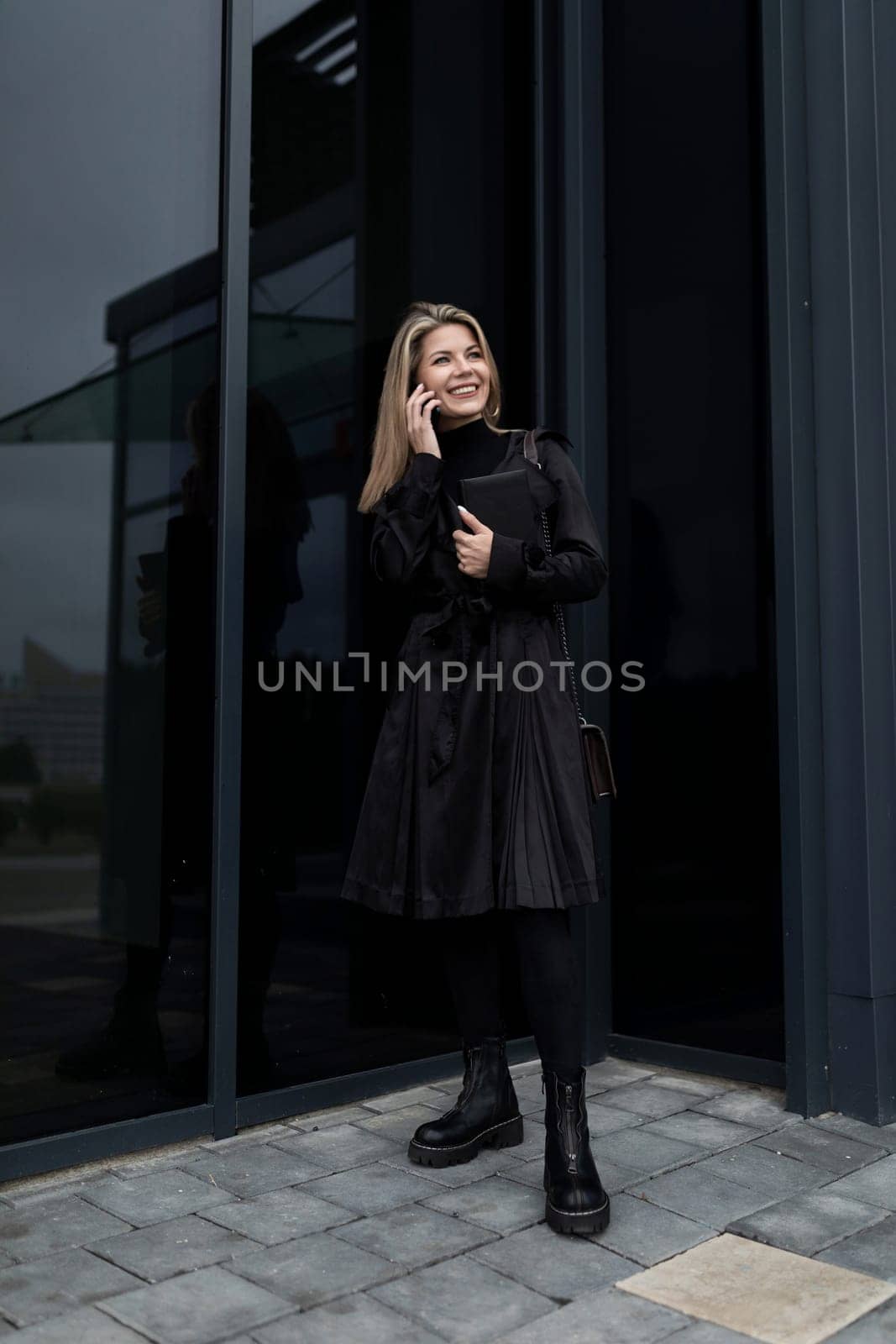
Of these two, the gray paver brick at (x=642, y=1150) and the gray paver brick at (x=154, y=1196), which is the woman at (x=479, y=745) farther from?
the gray paver brick at (x=154, y=1196)

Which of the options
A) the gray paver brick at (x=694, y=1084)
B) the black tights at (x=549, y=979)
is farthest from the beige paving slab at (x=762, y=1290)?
the gray paver brick at (x=694, y=1084)

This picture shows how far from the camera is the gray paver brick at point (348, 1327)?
1914mm

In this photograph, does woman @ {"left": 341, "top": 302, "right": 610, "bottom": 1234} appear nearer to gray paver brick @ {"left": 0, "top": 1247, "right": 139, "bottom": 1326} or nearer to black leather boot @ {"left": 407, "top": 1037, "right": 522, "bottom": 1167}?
black leather boot @ {"left": 407, "top": 1037, "right": 522, "bottom": 1167}

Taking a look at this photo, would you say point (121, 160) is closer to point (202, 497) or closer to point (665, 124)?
point (202, 497)

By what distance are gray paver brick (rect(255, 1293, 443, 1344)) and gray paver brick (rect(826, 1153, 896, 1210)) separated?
1054 mm

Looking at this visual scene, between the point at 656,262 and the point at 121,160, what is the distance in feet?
5.20

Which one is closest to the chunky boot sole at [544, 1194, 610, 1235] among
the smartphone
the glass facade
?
the glass facade

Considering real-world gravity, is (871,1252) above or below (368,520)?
below

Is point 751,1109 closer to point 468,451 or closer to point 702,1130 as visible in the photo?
point 702,1130

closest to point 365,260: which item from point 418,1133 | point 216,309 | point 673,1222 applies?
point 216,309

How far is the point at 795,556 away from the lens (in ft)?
10.5

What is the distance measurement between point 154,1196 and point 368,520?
1757mm

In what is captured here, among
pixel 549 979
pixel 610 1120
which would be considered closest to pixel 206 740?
pixel 549 979

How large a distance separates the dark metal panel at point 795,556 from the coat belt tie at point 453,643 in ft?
3.06
